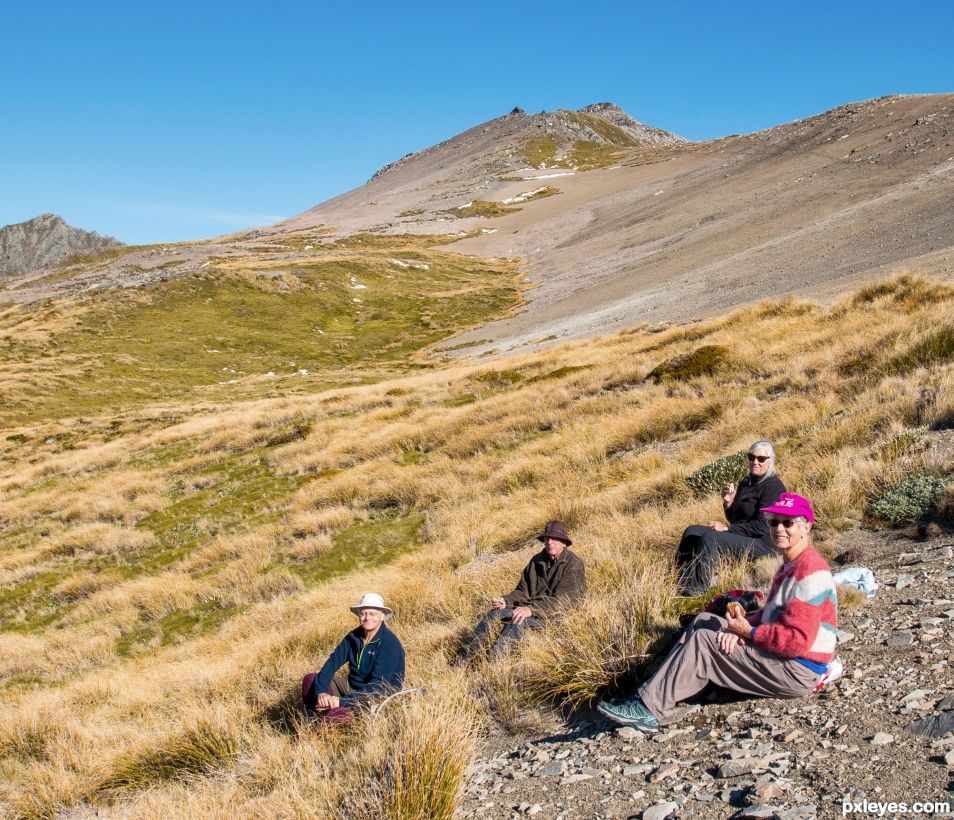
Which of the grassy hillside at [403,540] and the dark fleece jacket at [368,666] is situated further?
the dark fleece jacket at [368,666]

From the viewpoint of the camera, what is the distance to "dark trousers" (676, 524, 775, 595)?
21.3 feet

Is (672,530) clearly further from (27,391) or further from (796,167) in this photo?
(796,167)

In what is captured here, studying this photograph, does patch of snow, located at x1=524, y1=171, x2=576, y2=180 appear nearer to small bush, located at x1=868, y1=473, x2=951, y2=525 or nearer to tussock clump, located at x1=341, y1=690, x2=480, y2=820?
small bush, located at x1=868, y1=473, x2=951, y2=525

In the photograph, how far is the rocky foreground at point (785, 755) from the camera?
333 centimetres

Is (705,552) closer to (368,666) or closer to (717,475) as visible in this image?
(717,475)

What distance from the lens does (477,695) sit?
539cm

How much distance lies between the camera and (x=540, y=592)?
6.97 m

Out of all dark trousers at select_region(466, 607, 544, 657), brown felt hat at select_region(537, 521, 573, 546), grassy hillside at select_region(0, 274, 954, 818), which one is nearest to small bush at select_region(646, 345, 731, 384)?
grassy hillside at select_region(0, 274, 954, 818)

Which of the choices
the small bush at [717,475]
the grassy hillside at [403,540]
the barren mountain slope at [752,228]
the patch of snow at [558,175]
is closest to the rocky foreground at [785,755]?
the grassy hillside at [403,540]

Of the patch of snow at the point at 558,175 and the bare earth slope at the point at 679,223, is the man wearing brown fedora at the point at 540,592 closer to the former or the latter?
the bare earth slope at the point at 679,223

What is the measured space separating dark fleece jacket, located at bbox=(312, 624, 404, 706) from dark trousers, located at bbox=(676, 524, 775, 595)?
2.75m

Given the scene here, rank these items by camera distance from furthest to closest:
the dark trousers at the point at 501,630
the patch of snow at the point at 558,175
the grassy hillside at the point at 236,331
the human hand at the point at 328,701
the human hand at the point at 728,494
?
the patch of snow at the point at 558,175, the grassy hillside at the point at 236,331, the human hand at the point at 728,494, the dark trousers at the point at 501,630, the human hand at the point at 328,701

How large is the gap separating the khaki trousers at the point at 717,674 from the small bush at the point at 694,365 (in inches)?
497

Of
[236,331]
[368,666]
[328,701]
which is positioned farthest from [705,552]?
[236,331]
